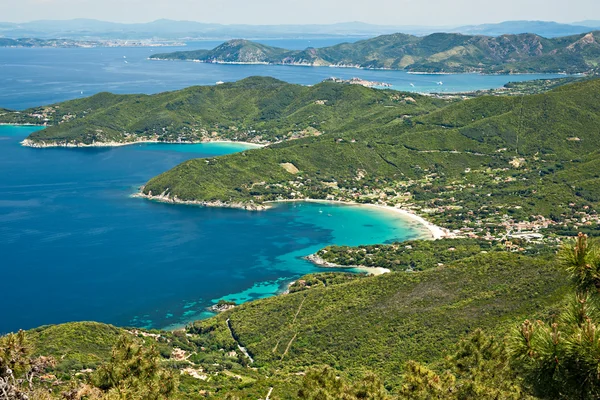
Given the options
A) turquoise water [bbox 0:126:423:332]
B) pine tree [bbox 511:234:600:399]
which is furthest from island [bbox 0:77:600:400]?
turquoise water [bbox 0:126:423:332]

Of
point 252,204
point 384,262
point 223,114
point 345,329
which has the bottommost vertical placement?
point 384,262

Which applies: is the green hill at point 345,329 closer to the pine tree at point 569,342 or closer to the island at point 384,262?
the island at point 384,262

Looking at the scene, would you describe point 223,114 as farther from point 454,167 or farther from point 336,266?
point 336,266

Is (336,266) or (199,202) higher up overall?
(199,202)

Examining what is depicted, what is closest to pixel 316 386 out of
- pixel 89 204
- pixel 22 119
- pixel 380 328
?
pixel 380 328

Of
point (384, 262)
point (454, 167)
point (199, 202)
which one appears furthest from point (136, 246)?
point (454, 167)

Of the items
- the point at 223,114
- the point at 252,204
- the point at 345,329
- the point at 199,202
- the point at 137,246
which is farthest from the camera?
the point at 223,114

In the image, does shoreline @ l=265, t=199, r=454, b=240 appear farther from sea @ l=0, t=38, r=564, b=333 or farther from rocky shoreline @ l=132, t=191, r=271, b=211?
rocky shoreline @ l=132, t=191, r=271, b=211

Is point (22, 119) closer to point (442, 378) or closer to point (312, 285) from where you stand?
point (312, 285)
